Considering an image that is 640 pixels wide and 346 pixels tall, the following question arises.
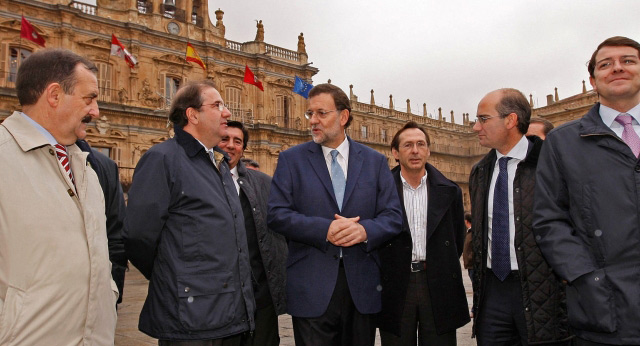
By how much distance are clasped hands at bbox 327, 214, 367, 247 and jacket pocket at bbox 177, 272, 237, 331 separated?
0.74 metres

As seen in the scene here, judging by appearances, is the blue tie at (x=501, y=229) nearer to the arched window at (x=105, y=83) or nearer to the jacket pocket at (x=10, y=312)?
the jacket pocket at (x=10, y=312)

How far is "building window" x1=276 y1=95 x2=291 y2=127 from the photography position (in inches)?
1249

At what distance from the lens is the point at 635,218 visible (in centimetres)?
249

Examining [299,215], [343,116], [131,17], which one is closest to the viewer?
[299,215]

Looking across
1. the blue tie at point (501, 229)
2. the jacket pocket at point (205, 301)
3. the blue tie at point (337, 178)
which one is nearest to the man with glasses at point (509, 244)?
the blue tie at point (501, 229)

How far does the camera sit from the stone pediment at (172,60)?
86.8 feet

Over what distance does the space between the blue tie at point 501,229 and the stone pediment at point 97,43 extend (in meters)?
25.1

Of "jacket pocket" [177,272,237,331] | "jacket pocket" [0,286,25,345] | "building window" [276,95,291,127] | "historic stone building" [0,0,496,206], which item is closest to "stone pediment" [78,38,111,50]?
"historic stone building" [0,0,496,206]

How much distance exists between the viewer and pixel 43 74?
2.58 meters

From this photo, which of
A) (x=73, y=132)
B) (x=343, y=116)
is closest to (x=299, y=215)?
(x=343, y=116)

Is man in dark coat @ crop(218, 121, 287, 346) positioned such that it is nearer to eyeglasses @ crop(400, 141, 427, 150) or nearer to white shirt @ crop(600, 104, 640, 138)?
eyeglasses @ crop(400, 141, 427, 150)

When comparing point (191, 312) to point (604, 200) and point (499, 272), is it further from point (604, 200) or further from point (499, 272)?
point (604, 200)

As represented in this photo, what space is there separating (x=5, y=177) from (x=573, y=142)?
9.97 ft

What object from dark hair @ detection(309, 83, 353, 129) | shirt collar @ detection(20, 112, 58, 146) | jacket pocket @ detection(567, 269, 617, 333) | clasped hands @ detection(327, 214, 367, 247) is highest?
dark hair @ detection(309, 83, 353, 129)
